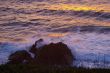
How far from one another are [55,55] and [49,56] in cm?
24

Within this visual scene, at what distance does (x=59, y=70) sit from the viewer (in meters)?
9.37

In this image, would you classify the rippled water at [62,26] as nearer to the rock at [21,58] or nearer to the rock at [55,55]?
the rock at [55,55]

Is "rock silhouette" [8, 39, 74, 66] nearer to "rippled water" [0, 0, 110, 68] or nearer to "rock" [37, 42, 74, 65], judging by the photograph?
"rock" [37, 42, 74, 65]

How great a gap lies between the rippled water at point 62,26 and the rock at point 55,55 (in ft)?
1.47

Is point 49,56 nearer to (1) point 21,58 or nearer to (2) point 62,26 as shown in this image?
(1) point 21,58

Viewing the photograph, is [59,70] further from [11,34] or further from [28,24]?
[28,24]

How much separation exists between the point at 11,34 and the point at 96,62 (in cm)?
781

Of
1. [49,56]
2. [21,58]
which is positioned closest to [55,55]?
[49,56]

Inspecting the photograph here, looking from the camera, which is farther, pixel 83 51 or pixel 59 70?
pixel 83 51

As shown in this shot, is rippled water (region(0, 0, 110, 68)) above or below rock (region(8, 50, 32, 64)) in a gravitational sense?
below

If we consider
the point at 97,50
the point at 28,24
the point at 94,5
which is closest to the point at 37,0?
the point at 94,5

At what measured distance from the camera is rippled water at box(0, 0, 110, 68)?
1577 cm

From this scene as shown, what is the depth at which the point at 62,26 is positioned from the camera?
2292 cm

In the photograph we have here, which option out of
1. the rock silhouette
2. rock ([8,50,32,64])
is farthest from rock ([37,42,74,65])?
rock ([8,50,32,64])
